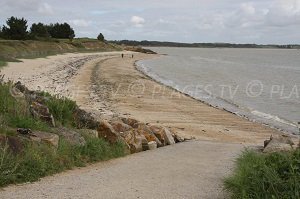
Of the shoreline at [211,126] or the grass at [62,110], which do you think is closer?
the grass at [62,110]

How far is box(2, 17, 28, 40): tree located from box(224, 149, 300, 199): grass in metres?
61.2

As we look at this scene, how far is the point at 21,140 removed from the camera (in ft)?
22.6

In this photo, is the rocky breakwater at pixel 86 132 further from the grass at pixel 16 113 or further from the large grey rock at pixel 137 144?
the grass at pixel 16 113

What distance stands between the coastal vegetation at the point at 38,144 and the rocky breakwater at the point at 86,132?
0.06 ft

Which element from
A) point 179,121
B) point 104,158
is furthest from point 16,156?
point 179,121

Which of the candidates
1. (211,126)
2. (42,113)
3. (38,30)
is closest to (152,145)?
(42,113)

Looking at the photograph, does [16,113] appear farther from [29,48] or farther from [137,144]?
[29,48]

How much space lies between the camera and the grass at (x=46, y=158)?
20.0 feet

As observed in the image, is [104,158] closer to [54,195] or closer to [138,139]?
[138,139]

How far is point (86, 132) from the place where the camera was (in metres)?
8.49

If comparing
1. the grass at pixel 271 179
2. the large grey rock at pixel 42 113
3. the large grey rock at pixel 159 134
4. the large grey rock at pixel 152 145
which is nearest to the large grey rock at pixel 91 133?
the large grey rock at pixel 42 113

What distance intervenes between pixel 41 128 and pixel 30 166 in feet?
4.90

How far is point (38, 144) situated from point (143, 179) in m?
1.72

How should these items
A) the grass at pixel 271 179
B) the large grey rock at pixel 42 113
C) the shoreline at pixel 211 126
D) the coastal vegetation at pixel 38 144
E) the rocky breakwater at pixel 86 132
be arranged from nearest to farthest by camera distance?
the grass at pixel 271 179, the coastal vegetation at pixel 38 144, the rocky breakwater at pixel 86 132, the large grey rock at pixel 42 113, the shoreline at pixel 211 126
